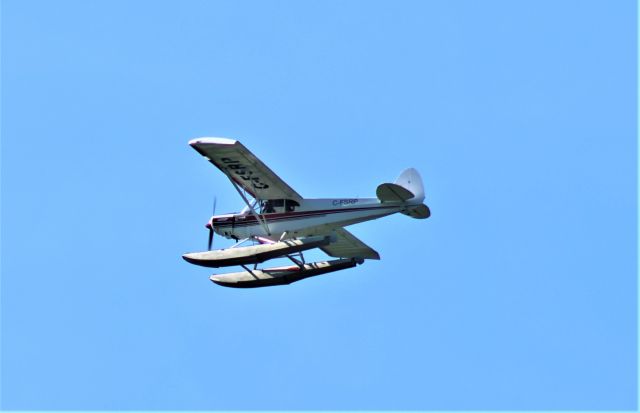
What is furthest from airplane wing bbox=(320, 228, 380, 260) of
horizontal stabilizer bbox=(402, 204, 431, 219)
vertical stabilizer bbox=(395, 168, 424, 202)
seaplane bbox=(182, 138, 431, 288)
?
horizontal stabilizer bbox=(402, 204, 431, 219)

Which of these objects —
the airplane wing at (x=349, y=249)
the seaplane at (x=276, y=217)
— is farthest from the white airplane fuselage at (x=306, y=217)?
the airplane wing at (x=349, y=249)

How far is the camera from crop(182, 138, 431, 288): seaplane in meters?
38.5

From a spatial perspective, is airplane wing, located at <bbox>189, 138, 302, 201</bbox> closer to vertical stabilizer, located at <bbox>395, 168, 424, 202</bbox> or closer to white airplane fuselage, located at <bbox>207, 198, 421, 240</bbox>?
white airplane fuselage, located at <bbox>207, 198, 421, 240</bbox>

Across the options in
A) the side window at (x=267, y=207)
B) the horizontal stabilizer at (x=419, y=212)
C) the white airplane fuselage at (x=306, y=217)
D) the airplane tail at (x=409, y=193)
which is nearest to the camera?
the airplane tail at (x=409, y=193)

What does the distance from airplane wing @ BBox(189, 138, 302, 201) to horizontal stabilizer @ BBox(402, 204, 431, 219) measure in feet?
9.73

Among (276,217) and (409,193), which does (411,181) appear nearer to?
(409,193)

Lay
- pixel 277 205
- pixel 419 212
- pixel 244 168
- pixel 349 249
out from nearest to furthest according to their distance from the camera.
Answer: pixel 244 168, pixel 419 212, pixel 277 205, pixel 349 249

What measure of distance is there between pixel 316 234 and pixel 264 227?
1442 mm

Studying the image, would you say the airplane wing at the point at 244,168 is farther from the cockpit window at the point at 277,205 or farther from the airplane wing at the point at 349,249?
the airplane wing at the point at 349,249

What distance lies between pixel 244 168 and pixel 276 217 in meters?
1.82

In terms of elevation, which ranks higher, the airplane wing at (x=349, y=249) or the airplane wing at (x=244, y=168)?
the airplane wing at (x=244, y=168)

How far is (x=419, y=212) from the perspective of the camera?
3903cm

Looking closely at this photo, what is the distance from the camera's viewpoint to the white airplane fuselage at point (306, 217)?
3859 centimetres

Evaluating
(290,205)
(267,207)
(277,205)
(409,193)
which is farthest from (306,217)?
(409,193)
